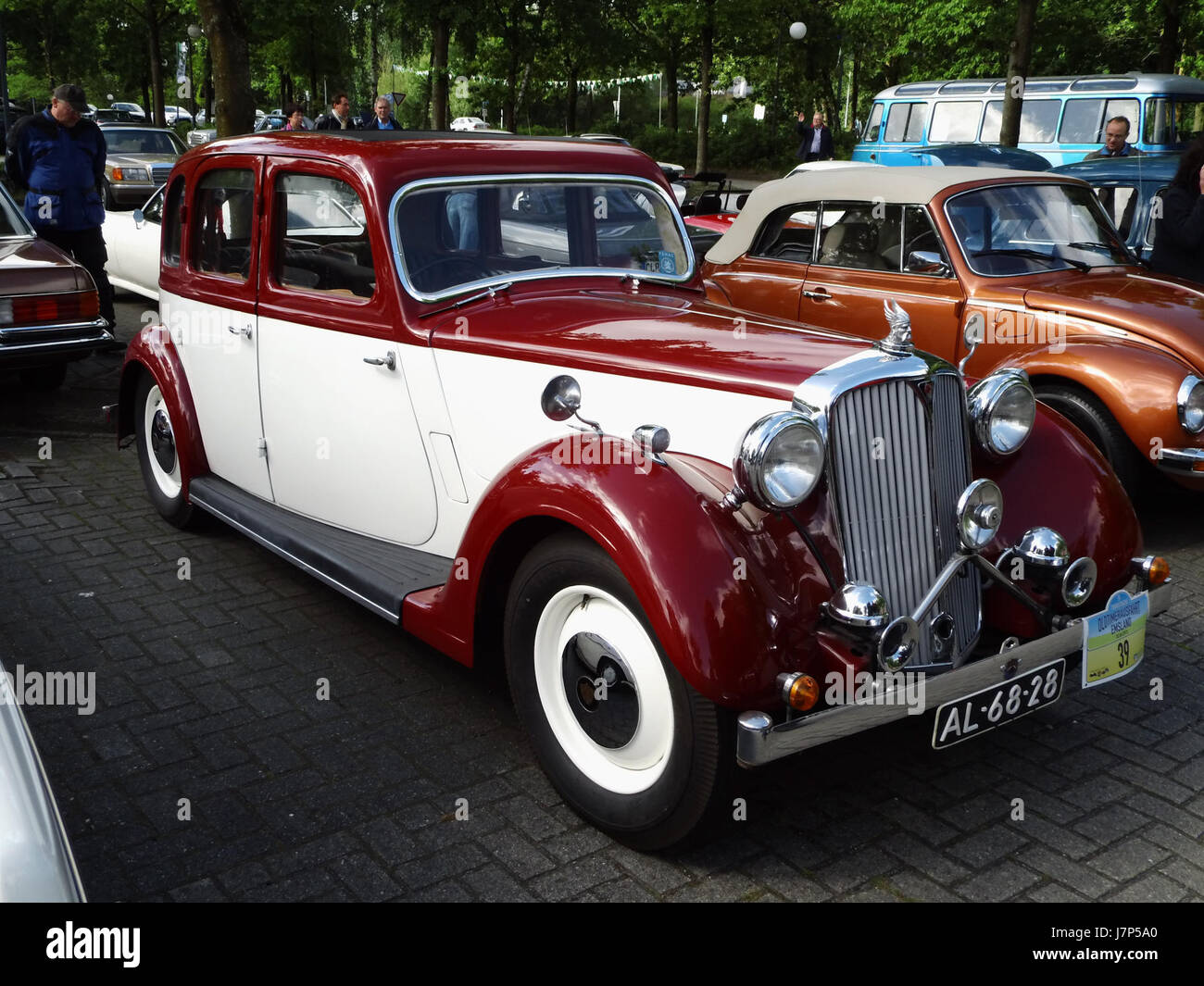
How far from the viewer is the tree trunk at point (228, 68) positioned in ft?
36.4

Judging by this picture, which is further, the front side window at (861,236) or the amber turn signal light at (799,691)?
the front side window at (861,236)

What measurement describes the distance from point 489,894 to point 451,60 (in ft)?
118

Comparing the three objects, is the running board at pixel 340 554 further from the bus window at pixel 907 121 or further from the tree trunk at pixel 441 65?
the bus window at pixel 907 121

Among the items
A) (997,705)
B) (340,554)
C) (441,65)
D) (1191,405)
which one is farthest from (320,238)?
(441,65)

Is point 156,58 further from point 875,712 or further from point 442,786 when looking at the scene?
point 875,712

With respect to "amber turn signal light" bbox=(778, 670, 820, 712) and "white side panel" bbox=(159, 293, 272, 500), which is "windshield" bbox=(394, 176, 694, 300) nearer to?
"white side panel" bbox=(159, 293, 272, 500)

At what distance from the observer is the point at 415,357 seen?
12.6 feet

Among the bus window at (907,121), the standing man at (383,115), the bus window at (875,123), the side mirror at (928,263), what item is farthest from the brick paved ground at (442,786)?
the bus window at (875,123)

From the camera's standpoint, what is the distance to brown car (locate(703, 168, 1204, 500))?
5.34m

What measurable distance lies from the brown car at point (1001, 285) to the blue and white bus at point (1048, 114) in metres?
9.21

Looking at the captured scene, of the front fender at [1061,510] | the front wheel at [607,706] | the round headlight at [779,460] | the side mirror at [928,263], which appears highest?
the side mirror at [928,263]

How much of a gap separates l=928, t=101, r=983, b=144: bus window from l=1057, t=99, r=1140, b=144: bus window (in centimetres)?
183

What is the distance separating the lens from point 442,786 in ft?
11.2
